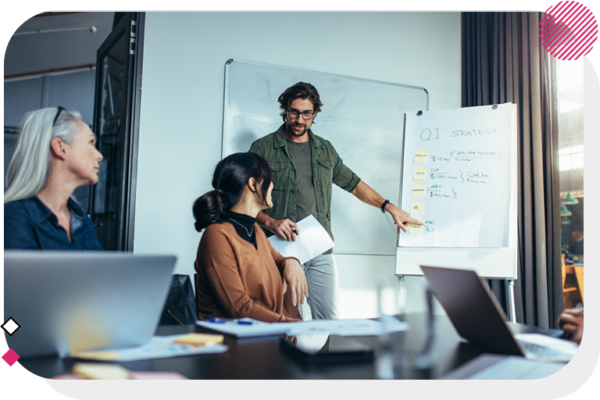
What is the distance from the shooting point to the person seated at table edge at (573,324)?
101cm

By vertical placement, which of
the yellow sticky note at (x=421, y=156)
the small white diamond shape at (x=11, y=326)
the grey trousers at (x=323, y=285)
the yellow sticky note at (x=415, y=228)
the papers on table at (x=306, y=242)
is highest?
the yellow sticky note at (x=421, y=156)

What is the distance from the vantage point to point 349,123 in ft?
9.89

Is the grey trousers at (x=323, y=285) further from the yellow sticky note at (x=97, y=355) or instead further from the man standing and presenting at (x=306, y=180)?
the yellow sticky note at (x=97, y=355)

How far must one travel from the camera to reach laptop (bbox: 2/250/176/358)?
707 millimetres

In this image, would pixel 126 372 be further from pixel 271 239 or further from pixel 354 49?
pixel 354 49

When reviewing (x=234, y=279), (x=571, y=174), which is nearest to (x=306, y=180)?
(x=234, y=279)

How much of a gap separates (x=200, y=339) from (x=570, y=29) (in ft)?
4.35

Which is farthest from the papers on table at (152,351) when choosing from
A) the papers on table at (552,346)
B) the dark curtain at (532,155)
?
the dark curtain at (532,155)

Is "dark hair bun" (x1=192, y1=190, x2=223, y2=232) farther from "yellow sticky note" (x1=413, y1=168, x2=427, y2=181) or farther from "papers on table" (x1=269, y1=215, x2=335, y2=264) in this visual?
"yellow sticky note" (x1=413, y1=168, x2=427, y2=181)

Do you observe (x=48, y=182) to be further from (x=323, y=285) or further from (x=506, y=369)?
(x=323, y=285)

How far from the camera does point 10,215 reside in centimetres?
131

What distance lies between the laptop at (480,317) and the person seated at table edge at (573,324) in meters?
0.06

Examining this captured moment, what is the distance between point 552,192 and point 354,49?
158 centimetres

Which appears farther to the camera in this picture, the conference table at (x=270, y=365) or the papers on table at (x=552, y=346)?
the papers on table at (x=552, y=346)
